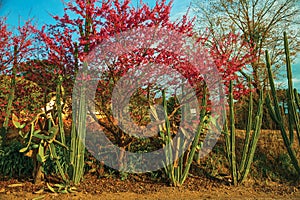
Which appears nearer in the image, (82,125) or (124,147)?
(82,125)

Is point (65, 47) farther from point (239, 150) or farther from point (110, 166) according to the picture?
→ point (239, 150)

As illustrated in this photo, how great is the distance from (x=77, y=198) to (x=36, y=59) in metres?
2.26

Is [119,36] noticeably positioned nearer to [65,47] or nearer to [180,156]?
[65,47]

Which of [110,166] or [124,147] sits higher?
[124,147]

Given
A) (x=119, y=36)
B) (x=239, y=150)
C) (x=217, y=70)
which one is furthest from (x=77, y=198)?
(x=239, y=150)

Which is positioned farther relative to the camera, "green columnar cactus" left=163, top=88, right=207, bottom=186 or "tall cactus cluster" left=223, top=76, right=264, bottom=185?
"tall cactus cluster" left=223, top=76, right=264, bottom=185

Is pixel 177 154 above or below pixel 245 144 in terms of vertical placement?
below

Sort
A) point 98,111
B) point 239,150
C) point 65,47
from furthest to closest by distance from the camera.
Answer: point 239,150
point 98,111
point 65,47

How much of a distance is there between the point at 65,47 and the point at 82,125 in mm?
1043

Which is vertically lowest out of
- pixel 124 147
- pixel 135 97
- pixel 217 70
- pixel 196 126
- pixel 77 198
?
pixel 77 198

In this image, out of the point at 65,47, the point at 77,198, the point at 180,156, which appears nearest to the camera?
the point at 77,198

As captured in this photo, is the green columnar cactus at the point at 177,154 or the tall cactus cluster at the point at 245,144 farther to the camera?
the tall cactus cluster at the point at 245,144

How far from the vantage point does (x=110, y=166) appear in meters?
4.16

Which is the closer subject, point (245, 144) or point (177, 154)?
point (177, 154)
